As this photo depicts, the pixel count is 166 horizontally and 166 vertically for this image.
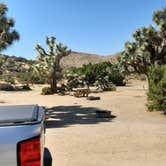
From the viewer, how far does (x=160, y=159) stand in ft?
30.6

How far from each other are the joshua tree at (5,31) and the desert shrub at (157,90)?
7679 millimetres

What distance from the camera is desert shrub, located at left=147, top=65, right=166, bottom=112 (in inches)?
798

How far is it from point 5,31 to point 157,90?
8431 millimetres

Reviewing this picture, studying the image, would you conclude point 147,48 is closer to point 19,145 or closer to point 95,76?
point 95,76

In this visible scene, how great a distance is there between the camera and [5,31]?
72.8ft

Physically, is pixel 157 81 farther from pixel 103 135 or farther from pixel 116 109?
Result: pixel 103 135

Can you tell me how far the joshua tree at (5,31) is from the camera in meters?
22.1

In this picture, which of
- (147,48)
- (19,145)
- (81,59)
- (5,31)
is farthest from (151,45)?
(81,59)

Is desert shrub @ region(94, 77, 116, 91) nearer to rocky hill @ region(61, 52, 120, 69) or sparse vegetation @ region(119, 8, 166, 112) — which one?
sparse vegetation @ region(119, 8, 166, 112)

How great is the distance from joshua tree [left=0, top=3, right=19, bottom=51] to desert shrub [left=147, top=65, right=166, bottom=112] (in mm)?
7679

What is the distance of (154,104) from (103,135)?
8.90 meters

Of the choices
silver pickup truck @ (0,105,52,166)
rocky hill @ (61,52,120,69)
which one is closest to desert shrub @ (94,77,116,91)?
silver pickup truck @ (0,105,52,166)

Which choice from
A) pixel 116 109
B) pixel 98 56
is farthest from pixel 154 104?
pixel 98 56

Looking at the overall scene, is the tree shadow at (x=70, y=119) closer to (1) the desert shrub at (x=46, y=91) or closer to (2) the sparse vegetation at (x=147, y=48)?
(2) the sparse vegetation at (x=147, y=48)
